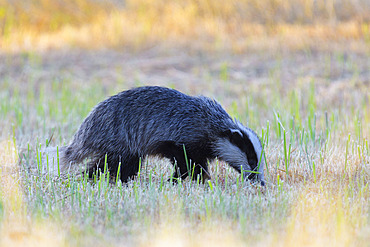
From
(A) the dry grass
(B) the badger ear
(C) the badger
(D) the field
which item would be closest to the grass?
(D) the field

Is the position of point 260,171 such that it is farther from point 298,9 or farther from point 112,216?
point 298,9

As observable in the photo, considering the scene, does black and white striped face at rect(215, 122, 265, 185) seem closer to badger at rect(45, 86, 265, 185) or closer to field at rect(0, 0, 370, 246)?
badger at rect(45, 86, 265, 185)

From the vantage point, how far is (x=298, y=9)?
12.3 m

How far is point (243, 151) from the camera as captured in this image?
15.6 ft

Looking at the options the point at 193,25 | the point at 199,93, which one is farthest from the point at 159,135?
the point at 193,25

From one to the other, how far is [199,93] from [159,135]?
4465 millimetres

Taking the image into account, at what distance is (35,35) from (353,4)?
22.9 feet

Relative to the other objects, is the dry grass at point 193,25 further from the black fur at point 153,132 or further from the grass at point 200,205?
the black fur at point 153,132

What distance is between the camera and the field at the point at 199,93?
3.65 m

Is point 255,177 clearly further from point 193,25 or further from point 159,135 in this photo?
point 193,25

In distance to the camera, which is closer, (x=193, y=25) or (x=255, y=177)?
(x=255, y=177)

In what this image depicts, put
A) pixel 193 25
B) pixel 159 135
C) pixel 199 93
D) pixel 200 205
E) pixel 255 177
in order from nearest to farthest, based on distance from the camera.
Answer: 1. pixel 200 205
2. pixel 255 177
3. pixel 159 135
4. pixel 199 93
5. pixel 193 25

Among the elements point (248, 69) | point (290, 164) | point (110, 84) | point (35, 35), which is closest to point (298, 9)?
point (248, 69)

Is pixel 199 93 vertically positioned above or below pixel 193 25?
below
